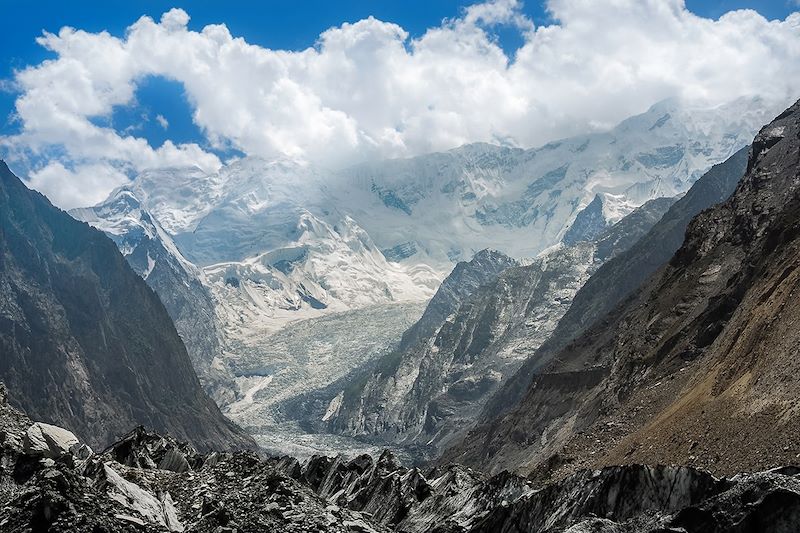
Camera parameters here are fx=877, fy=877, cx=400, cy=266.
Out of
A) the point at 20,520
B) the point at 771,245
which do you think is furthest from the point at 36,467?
the point at 771,245

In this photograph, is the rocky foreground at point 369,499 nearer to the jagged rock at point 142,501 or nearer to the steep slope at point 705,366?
the jagged rock at point 142,501

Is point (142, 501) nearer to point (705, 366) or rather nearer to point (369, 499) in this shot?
point (369, 499)

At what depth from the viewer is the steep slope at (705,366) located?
175ft

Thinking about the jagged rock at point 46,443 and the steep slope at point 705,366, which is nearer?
the jagged rock at point 46,443

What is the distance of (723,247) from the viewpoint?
11831cm

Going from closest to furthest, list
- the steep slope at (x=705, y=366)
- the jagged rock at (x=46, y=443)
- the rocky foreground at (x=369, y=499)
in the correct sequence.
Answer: the rocky foreground at (x=369, y=499)
the jagged rock at (x=46, y=443)
the steep slope at (x=705, y=366)

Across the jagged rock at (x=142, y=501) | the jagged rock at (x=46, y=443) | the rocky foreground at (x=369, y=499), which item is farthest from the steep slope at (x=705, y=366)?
the jagged rock at (x=46, y=443)

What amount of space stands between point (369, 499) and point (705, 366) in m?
43.1

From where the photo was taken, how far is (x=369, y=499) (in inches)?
1825

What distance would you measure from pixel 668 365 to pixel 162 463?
60.4 metres

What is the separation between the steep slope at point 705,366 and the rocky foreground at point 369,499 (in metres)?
16.5

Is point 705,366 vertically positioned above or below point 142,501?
below

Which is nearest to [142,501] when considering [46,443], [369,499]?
[46,443]

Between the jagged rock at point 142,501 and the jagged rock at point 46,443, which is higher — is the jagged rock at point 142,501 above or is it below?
below
